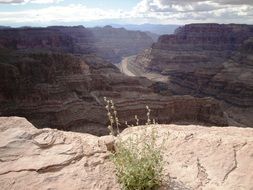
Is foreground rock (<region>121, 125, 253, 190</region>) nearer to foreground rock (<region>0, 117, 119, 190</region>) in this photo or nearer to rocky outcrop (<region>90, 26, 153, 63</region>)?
foreground rock (<region>0, 117, 119, 190</region>)

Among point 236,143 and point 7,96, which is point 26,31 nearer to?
point 7,96

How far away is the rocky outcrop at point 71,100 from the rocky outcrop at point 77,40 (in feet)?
48.0

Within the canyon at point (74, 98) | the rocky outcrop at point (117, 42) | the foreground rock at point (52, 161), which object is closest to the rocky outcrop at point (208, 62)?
the canyon at point (74, 98)

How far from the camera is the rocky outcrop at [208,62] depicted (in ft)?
206

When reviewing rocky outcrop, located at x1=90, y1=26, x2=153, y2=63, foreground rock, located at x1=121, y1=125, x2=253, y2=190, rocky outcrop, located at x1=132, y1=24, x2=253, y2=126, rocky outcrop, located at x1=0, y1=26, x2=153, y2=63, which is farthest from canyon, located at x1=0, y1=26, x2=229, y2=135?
rocky outcrop, located at x1=90, y1=26, x2=153, y2=63

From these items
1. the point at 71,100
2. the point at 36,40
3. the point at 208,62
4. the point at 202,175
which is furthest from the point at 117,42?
the point at 202,175

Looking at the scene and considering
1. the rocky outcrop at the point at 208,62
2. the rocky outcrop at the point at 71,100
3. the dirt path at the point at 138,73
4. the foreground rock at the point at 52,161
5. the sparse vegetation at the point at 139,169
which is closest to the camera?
the sparse vegetation at the point at 139,169

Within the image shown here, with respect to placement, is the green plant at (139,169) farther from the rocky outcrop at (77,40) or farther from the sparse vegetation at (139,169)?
the rocky outcrop at (77,40)

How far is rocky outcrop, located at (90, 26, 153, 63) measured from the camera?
133 metres

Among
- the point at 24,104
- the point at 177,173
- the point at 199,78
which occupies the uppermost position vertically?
the point at 177,173

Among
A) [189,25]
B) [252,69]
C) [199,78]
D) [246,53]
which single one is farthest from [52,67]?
[189,25]

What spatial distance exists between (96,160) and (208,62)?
283 ft

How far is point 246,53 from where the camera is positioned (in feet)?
257

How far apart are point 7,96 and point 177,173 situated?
122 ft
